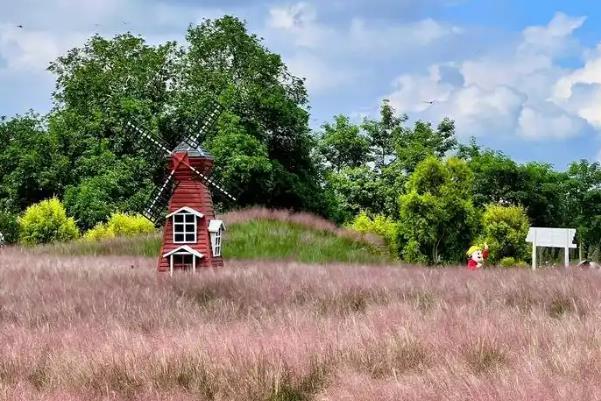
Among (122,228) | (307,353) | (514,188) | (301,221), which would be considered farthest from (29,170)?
(307,353)

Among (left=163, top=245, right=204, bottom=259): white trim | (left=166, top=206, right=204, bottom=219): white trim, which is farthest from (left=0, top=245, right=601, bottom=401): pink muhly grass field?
(left=166, top=206, right=204, bottom=219): white trim

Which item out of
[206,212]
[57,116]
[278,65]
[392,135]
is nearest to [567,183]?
[392,135]

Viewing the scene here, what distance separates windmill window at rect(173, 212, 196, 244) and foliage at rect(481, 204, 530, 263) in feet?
63.7

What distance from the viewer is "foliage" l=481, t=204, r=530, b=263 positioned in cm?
3631

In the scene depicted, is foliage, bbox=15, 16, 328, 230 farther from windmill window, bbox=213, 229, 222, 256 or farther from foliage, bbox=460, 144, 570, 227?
windmill window, bbox=213, 229, 222, 256

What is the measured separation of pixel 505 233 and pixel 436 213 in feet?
21.2

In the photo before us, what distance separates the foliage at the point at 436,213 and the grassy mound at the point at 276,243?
Answer: 5.15 ft

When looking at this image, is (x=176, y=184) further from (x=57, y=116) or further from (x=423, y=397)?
(x=57, y=116)

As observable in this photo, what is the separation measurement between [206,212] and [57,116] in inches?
1284

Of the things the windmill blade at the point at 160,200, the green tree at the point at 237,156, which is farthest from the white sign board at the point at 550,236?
the green tree at the point at 237,156

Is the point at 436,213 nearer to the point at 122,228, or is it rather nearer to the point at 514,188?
the point at 122,228

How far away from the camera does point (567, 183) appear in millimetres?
66688

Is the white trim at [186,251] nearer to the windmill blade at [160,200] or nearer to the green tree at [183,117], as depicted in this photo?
the windmill blade at [160,200]

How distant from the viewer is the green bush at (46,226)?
127ft
